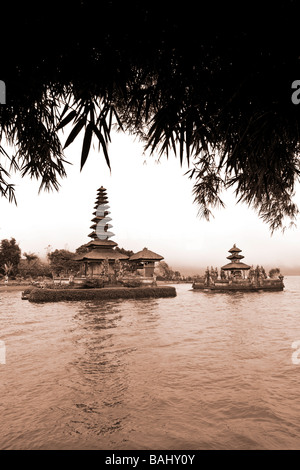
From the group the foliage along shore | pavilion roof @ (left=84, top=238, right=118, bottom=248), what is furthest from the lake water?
pavilion roof @ (left=84, top=238, right=118, bottom=248)

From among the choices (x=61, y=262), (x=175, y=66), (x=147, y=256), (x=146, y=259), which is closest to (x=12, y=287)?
(x=61, y=262)

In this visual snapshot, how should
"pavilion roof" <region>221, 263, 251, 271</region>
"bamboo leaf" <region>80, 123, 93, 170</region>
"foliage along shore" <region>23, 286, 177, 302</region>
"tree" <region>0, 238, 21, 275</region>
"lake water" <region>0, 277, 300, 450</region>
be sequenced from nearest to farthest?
"bamboo leaf" <region>80, 123, 93, 170</region> < "lake water" <region>0, 277, 300, 450</region> < "foliage along shore" <region>23, 286, 177, 302</region> < "pavilion roof" <region>221, 263, 251, 271</region> < "tree" <region>0, 238, 21, 275</region>

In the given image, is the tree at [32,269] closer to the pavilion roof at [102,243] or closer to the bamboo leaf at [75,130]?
the pavilion roof at [102,243]

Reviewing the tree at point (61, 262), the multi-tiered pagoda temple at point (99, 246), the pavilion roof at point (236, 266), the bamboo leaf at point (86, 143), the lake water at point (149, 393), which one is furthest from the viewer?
the tree at point (61, 262)

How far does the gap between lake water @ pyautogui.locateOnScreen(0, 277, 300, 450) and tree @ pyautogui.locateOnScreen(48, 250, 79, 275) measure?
44.2 meters

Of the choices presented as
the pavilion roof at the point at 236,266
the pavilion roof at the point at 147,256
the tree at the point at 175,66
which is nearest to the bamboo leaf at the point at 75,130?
the tree at the point at 175,66

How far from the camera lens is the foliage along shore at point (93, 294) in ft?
79.8

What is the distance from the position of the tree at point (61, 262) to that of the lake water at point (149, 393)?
145 feet

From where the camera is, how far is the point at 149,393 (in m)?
5.17

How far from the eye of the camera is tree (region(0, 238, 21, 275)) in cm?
4893

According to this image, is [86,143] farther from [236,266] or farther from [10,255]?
[10,255]

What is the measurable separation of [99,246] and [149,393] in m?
34.2

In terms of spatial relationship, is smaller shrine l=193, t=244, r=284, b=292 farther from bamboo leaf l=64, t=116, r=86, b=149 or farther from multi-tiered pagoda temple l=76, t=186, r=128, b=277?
bamboo leaf l=64, t=116, r=86, b=149

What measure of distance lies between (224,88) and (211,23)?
49 centimetres
